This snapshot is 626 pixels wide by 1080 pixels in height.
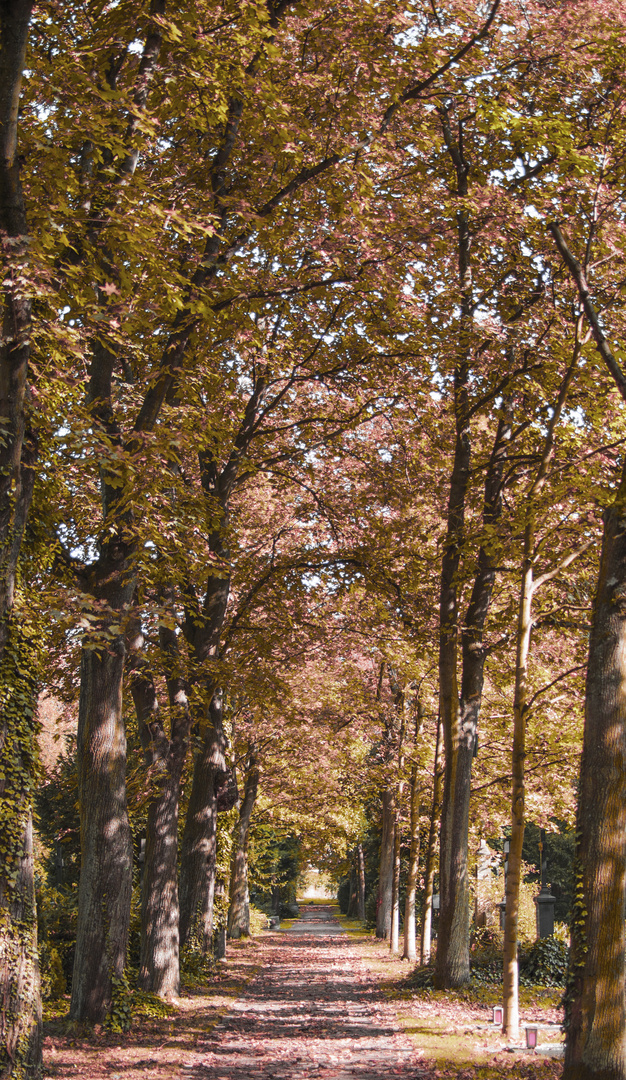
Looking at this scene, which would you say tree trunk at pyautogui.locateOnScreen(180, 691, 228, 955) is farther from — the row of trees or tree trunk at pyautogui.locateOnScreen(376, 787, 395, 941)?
tree trunk at pyautogui.locateOnScreen(376, 787, 395, 941)

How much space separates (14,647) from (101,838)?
367cm

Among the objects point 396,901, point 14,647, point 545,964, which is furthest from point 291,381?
point 396,901

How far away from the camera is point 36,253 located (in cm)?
766

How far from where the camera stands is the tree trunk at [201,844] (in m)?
17.3

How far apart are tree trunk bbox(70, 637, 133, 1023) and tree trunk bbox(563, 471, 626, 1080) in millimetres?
5437

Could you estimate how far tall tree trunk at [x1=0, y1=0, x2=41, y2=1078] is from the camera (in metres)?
7.24

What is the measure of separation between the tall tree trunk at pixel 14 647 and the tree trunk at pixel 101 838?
253cm

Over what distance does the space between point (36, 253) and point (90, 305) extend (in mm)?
939

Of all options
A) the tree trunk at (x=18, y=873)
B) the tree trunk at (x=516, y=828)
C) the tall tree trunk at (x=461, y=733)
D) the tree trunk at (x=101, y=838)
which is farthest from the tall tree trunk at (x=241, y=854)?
the tree trunk at (x=18, y=873)

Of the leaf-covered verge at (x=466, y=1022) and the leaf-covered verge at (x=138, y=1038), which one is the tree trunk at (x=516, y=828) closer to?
the leaf-covered verge at (x=466, y=1022)

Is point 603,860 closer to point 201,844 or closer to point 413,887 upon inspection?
point 201,844

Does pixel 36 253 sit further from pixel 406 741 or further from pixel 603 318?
pixel 406 741

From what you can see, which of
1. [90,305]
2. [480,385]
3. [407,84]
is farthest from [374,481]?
[90,305]

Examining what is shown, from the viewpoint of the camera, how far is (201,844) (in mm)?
17438
